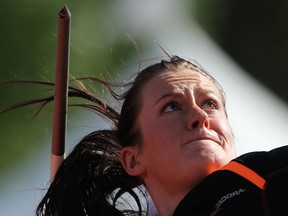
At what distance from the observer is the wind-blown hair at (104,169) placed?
2.05 meters

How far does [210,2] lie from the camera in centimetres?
213

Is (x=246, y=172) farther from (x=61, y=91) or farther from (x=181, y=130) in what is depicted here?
(x=61, y=91)

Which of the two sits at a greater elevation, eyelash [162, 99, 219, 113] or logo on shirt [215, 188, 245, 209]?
eyelash [162, 99, 219, 113]

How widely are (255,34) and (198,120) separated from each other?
0.21 metres

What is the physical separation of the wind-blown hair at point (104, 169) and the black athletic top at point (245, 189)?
0.20 meters

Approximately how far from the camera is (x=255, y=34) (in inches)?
81.0

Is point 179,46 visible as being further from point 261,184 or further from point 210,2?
point 261,184

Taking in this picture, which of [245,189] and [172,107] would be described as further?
[172,107]

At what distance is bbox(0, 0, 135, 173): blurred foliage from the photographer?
7.08 ft

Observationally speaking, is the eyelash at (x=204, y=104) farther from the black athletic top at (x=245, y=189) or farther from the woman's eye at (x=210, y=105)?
the black athletic top at (x=245, y=189)

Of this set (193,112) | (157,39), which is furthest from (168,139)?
(157,39)

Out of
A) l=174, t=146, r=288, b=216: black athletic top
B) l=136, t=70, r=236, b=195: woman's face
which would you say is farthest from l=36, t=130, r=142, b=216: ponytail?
l=174, t=146, r=288, b=216: black athletic top

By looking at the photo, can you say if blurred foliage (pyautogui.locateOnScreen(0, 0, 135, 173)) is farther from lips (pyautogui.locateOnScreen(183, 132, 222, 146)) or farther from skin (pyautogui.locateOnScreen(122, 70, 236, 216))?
lips (pyautogui.locateOnScreen(183, 132, 222, 146))

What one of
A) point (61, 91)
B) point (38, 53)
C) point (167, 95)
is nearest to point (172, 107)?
point (167, 95)
